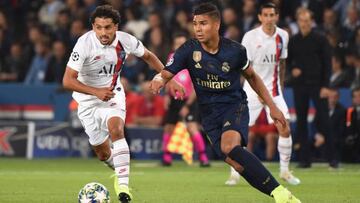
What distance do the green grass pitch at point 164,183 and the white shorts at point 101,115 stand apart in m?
0.75

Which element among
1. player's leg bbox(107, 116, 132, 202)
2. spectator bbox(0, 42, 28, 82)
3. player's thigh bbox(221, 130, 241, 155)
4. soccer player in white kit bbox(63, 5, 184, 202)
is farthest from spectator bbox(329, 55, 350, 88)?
player's thigh bbox(221, 130, 241, 155)

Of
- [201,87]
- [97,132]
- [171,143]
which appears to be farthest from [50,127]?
[201,87]

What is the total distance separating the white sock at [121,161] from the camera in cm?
1112

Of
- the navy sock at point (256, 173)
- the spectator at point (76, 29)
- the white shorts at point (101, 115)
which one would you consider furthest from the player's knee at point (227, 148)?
the spectator at point (76, 29)

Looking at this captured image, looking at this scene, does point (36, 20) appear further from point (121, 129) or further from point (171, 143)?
point (121, 129)

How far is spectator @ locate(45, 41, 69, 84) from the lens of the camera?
74.4ft

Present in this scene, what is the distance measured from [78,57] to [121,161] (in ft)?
4.50

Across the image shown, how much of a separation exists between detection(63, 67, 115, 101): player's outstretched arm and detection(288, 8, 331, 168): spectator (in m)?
6.25

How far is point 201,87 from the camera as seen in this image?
1066 cm

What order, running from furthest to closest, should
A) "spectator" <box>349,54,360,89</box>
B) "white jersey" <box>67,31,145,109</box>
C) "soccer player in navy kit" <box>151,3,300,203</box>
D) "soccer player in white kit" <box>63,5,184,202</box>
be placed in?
"spectator" <box>349,54,360,89</box> < "white jersey" <box>67,31,145,109</box> < "soccer player in white kit" <box>63,5,184,202</box> < "soccer player in navy kit" <box>151,3,300,203</box>

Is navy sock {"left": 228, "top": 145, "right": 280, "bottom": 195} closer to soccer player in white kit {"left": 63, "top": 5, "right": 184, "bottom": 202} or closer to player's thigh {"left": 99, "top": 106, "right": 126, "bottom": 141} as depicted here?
soccer player in white kit {"left": 63, "top": 5, "right": 184, "bottom": 202}

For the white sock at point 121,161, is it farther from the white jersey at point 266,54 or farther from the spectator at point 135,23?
the spectator at point 135,23

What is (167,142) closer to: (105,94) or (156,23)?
(156,23)

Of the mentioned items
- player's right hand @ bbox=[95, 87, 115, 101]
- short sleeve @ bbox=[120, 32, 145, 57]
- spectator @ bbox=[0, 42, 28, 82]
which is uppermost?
short sleeve @ bbox=[120, 32, 145, 57]
